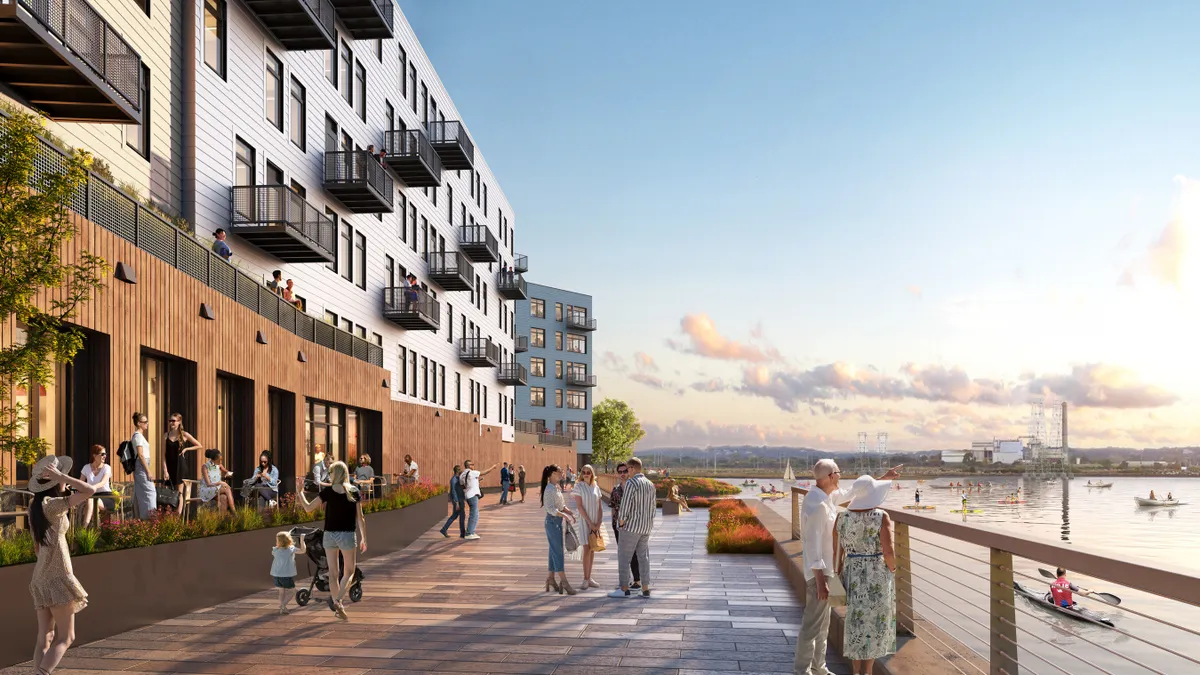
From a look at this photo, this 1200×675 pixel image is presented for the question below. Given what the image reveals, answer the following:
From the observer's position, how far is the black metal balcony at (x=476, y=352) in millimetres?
52969

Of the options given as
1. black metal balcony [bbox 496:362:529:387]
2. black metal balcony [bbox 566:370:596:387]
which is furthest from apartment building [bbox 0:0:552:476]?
black metal balcony [bbox 566:370:596:387]

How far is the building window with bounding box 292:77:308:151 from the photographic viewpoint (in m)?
29.7

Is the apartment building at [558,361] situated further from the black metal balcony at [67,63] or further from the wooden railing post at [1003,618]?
the wooden railing post at [1003,618]

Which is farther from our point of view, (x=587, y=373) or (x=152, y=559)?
(x=587, y=373)

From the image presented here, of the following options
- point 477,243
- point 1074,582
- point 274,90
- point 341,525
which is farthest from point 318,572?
point 1074,582

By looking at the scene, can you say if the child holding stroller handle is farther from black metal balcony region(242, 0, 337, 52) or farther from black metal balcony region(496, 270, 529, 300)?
black metal balcony region(496, 270, 529, 300)

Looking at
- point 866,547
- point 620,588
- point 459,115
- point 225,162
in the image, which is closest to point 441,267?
point 459,115

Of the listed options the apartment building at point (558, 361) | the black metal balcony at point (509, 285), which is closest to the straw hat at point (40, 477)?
the black metal balcony at point (509, 285)

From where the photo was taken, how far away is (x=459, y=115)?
54000 millimetres

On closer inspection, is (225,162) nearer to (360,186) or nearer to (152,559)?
(360,186)

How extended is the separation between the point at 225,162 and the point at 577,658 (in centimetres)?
1874

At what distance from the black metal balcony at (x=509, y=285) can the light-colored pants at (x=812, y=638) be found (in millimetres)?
56244

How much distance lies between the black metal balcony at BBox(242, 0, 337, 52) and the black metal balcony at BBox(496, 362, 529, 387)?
116ft

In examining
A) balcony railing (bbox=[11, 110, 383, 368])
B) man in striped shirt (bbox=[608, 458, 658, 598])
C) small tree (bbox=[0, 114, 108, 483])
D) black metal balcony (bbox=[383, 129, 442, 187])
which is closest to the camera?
small tree (bbox=[0, 114, 108, 483])
